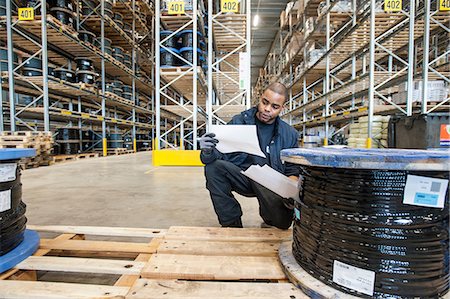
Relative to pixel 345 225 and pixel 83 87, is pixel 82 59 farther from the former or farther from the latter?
pixel 345 225

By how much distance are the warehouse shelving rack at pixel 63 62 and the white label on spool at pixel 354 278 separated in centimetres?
762

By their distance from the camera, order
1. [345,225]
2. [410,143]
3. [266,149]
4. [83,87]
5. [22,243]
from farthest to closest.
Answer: [83,87] < [410,143] < [266,149] < [22,243] < [345,225]

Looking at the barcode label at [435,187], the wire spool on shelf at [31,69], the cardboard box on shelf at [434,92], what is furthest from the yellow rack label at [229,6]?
the barcode label at [435,187]

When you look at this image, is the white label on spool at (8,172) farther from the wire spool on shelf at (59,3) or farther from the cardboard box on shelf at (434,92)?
the wire spool on shelf at (59,3)

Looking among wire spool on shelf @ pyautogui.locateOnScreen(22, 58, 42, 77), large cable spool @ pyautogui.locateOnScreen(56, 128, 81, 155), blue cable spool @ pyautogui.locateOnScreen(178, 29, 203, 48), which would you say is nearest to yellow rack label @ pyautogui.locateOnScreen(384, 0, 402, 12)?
blue cable spool @ pyautogui.locateOnScreen(178, 29, 203, 48)

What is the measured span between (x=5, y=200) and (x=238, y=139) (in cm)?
133

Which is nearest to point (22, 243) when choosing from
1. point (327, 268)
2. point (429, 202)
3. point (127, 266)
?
point (127, 266)

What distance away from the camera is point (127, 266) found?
3.98ft

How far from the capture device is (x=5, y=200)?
1.26 m

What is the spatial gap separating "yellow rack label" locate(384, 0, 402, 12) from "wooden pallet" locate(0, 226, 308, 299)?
6514mm

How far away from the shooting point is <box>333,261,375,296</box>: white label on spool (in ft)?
2.96

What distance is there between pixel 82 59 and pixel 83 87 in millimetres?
1004

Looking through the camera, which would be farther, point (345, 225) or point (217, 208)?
point (217, 208)

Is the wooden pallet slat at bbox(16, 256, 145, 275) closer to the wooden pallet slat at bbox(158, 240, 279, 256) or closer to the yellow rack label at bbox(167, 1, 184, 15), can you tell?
the wooden pallet slat at bbox(158, 240, 279, 256)
